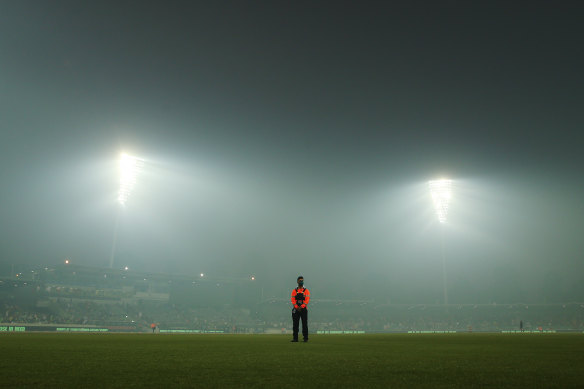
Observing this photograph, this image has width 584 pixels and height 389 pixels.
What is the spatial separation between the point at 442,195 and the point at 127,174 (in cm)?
4407

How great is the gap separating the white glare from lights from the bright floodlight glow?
4174cm

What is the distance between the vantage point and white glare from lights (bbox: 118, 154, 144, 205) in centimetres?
5788

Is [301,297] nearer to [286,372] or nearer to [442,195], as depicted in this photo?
[286,372]

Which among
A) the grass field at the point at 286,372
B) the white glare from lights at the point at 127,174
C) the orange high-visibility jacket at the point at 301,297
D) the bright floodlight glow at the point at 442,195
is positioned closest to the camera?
the grass field at the point at 286,372

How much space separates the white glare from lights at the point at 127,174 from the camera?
190 feet

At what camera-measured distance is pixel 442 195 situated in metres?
66.8

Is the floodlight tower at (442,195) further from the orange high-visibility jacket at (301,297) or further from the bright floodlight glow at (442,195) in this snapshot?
the orange high-visibility jacket at (301,297)

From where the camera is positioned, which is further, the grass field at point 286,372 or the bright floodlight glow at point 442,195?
the bright floodlight glow at point 442,195

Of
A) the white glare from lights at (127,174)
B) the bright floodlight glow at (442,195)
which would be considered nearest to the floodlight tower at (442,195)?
the bright floodlight glow at (442,195)

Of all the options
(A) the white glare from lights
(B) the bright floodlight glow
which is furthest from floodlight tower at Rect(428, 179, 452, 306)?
(A) the white glare from lights

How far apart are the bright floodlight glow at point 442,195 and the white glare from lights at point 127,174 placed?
41744 mm

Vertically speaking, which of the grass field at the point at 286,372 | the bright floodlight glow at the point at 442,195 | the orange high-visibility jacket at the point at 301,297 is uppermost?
the bright floodlight glow at the point at 442,195

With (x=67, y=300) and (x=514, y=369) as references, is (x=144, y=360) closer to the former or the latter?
(x=514, y=369)

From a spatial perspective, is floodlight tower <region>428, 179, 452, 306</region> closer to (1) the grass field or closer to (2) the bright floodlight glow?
(2) the bright floodlight glow
